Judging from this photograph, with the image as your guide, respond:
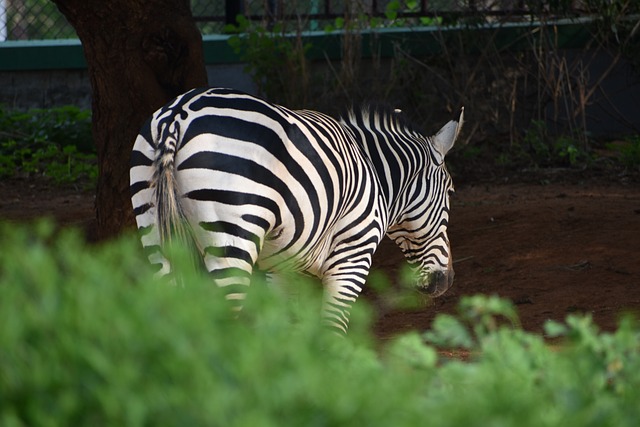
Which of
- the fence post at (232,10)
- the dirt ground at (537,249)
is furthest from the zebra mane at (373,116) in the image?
the fence post at (232,10)

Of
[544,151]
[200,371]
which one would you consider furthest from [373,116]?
[544,151]

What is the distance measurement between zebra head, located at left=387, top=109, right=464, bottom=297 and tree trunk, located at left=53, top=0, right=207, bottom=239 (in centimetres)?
175

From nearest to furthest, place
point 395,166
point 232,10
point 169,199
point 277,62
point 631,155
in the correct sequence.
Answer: point 169,199 → point 395,166 → point 631,155 → point 277,62 → point 232,10

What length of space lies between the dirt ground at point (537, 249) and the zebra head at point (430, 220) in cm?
34

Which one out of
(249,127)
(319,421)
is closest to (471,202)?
(249,127)

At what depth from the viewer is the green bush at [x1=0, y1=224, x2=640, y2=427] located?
1768 millimetres

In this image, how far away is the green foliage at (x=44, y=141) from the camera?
34.7 feet

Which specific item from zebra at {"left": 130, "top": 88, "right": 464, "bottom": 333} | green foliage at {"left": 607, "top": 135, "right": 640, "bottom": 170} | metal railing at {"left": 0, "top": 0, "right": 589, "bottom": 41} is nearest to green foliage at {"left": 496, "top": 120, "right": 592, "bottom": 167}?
green foliage at {"left": 607, "top": 135, "right": 640, "bottom": 170}

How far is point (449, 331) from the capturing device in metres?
2.60

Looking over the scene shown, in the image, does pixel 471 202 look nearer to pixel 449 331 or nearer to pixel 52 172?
pixel 52 172

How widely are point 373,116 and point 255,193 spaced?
1.66 metres

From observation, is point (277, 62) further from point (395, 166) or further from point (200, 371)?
point (200, 371)

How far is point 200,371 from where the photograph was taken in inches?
70.1

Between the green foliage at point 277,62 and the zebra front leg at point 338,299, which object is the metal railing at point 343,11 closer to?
the green foliage at point 277,62
